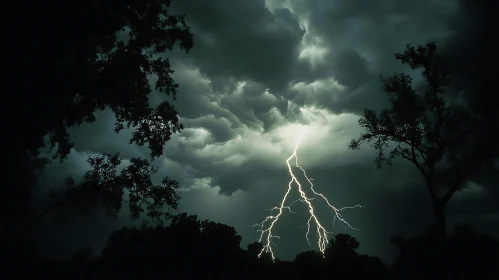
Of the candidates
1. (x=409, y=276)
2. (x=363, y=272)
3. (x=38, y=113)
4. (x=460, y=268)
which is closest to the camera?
(x=460, y=268)

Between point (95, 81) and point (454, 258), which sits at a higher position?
point (95, 81)

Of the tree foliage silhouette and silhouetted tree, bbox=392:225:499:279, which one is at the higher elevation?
the tree foliage silhouette

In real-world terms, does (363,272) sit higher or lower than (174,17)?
lower

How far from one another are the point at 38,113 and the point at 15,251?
4141 millimetres

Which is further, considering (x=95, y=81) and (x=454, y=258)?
(x=95, y=81)

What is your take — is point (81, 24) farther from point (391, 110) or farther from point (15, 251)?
point (391, 110)

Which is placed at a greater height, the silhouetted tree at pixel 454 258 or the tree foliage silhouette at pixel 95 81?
the tree foliage silhouette at pixel 95 81

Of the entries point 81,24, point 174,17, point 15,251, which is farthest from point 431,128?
point 15,251

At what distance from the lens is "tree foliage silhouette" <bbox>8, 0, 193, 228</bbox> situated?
26.4 feet

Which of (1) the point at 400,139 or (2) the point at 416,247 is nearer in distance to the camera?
(2) the point at 416,247

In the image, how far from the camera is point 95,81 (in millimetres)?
11188

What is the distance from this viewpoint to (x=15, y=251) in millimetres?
8766

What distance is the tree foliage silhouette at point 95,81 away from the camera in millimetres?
8039

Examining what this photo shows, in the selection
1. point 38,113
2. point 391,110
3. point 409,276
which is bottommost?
point 409,276
